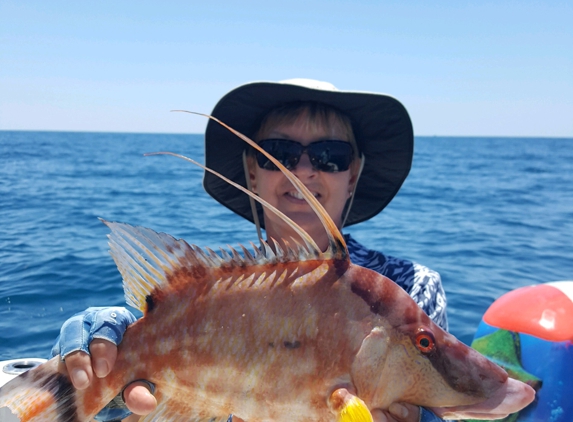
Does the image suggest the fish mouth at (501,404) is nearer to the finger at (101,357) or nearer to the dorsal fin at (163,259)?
the dorsal fin at (163,259)

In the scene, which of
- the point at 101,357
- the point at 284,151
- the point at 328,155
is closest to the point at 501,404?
the point at 101,357

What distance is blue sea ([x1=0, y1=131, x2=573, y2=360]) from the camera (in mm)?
7406

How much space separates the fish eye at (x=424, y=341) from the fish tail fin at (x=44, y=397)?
1321mm

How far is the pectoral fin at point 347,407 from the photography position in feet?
5.20

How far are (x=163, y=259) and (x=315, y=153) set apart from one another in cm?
144

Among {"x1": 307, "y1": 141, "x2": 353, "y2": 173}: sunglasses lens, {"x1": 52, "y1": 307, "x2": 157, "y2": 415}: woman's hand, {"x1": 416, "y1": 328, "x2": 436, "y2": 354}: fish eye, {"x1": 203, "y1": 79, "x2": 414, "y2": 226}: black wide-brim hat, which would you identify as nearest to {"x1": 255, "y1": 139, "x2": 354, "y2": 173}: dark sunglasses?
{"x1": 307, "y1": 141, "x2": 353, "y2": 173}: sunglasses lens

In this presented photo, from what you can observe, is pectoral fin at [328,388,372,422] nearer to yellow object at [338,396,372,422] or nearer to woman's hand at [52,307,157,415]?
yellow object at [338,396,372,422]

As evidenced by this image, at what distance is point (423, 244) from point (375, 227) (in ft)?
8.29

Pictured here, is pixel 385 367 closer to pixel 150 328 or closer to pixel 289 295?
pixel 289 295

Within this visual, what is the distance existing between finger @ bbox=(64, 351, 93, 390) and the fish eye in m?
1.28

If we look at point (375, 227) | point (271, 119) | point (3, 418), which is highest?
point (271, 119)

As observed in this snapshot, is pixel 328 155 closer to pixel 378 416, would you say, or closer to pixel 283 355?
pixel 283 355

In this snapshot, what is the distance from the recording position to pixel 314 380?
5.68 ft

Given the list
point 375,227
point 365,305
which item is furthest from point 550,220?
point 365,305
